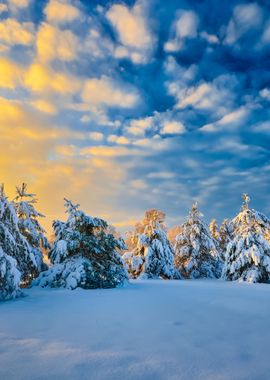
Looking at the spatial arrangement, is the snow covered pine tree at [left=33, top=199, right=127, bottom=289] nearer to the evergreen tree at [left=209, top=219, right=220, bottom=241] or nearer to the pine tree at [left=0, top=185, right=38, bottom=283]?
the pine tree at [left=0, top=185, right=38, bottom=283]

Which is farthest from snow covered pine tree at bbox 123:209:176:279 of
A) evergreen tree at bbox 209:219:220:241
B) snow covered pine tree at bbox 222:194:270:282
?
evergreen tree at bbox 209:219:220:241

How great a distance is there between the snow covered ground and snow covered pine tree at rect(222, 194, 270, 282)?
13855 millimetres

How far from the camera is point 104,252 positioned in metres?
12.8

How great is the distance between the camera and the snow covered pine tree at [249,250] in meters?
18.8

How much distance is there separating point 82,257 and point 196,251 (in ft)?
61.4

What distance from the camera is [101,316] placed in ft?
18.1

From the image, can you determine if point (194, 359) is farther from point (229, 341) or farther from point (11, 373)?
point (11, 373)

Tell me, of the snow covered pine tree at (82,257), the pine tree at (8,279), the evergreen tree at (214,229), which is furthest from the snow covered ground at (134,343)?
the evergreen tree at (214,229)

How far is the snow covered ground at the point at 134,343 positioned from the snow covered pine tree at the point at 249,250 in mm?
13855

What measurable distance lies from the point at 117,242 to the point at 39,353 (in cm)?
986

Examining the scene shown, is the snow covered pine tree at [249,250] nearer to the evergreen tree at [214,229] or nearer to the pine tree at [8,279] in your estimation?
the evergreen tree at [214,229]

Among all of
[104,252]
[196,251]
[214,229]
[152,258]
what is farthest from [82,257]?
[214,229]

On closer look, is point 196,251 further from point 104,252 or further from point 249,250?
point 104,252

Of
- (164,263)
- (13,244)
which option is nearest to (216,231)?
(164,263)
